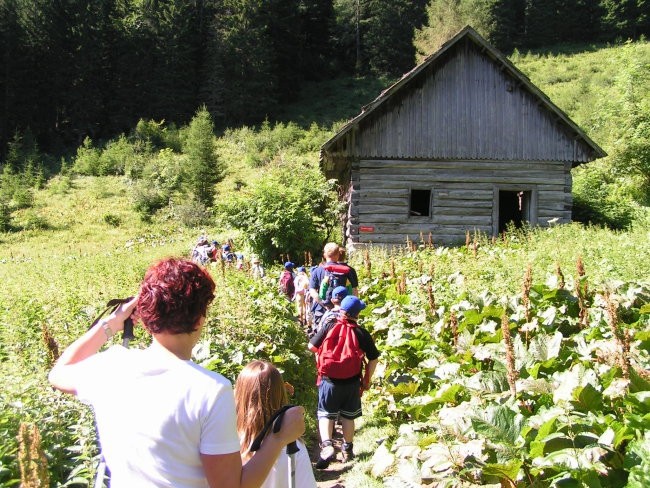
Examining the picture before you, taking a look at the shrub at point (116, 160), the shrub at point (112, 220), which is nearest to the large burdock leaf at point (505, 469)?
the shrub at point (112, 220)

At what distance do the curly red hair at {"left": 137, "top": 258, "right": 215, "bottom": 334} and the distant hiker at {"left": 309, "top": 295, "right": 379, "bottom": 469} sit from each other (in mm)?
3103

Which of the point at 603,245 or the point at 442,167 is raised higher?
the point at 442,167

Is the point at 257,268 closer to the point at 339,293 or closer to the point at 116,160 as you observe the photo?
the point at 339,293

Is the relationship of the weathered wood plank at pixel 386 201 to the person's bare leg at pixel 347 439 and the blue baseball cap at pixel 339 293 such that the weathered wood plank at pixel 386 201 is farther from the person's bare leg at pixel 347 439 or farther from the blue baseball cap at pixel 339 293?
the person's bare leg at pixel 347 439

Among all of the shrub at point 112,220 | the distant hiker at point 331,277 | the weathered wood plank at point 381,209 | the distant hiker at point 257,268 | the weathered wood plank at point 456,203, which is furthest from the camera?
the shrub at point 112,220

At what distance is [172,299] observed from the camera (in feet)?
6.57

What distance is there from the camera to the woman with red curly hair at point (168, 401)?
75.2 inches

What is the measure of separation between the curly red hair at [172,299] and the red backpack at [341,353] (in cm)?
309

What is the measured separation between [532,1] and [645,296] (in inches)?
2798

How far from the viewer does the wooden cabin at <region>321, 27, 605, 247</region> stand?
14625mm

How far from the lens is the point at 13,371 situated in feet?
13.9

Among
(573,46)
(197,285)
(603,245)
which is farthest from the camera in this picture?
(573,46)

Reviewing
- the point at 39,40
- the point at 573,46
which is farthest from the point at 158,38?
the point at 573,46

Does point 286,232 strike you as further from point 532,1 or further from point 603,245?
point 532,1
